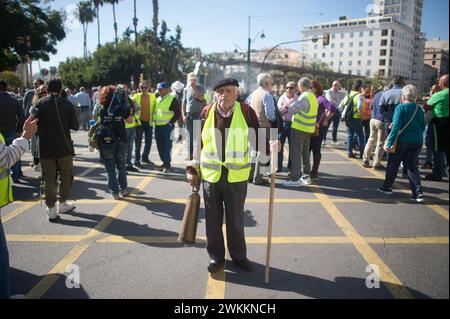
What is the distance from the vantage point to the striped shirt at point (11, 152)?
2.64 metres

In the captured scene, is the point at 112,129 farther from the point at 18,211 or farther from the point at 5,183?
the point at 5,183

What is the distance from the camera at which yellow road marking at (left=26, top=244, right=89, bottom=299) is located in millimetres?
3020

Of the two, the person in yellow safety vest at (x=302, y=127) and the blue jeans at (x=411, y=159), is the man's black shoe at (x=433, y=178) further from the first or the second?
the person in yellow safety vest at (x=302, y=127)

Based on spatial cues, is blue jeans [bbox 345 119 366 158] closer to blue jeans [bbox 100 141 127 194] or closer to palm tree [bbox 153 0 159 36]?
blue jeans [bbox 100 141 127 194]

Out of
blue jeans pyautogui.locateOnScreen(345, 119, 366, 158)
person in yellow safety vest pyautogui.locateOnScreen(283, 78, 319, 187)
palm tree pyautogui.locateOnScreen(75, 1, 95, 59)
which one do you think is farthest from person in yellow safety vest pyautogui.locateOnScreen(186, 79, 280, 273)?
palm tree pyautogui.locateOnScreen(75, 1, 95, 59)

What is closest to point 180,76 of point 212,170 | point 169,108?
point 169,108

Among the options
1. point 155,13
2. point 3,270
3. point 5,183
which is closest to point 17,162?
point 5,183

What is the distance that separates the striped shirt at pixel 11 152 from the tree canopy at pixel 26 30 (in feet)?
53.9

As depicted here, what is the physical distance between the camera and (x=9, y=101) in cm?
620

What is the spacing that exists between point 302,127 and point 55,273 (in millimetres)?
4721

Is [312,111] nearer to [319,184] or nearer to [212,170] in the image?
[319,184]

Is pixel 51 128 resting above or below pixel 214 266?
above

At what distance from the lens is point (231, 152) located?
10.7ft
